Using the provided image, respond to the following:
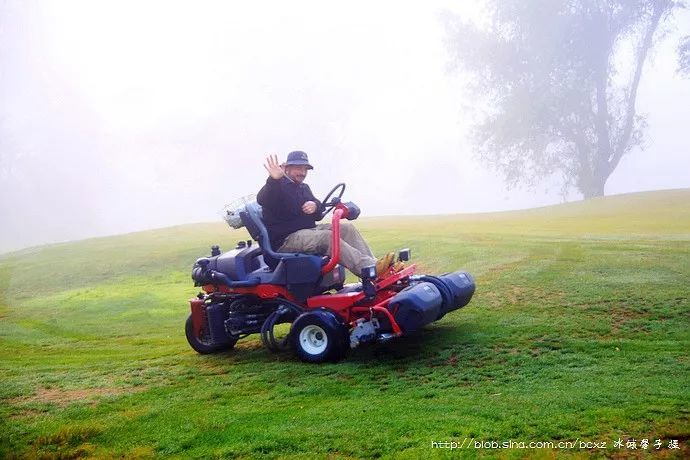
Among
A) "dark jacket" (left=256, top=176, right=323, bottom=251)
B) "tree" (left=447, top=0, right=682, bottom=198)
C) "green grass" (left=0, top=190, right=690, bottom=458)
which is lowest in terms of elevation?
"green grass" (left=0, top=190, right=690, bottom=458)

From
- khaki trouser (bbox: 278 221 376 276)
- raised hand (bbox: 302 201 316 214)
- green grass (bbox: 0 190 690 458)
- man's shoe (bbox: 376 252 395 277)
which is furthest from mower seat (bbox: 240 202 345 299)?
green grass (bbox: 0 190 690 458)

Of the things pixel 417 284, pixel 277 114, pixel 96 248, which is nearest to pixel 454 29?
pixel 96 248

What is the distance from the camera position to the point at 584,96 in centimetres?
4328

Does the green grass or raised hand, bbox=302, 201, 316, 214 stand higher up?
raised hand, bbox=302, 201, 316, 214

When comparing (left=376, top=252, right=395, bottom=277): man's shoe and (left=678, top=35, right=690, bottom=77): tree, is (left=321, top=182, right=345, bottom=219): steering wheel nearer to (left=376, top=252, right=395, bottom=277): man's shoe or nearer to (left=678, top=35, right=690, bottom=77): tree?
(left=376, top=252, right=395, bottom=277): man's shoe

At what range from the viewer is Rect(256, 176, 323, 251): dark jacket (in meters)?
8.73

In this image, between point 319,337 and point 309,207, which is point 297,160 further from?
point 319,337

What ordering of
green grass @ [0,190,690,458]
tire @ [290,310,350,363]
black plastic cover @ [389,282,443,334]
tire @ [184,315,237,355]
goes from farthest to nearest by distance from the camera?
tire @ [184,315,237,355]
tire @ [290,310,350,363]
black plastic cover @ [389,282,443,334]
green grass @ [0,190,690,458]

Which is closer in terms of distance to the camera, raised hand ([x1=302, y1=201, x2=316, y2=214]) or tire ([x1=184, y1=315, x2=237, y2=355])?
raised hand ([x1=302, y1=201, x2=316, y2=214])

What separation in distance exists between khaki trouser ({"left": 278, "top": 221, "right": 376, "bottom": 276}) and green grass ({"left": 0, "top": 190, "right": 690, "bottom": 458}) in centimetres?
137

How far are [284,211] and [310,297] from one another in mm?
1308

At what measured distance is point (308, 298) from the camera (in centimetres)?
869

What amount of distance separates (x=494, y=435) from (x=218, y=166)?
118130 mm

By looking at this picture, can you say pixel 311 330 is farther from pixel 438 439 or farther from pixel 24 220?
pixel 24 220
